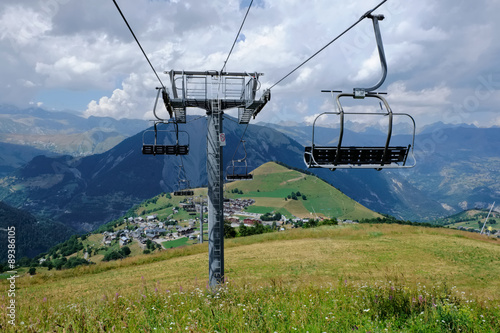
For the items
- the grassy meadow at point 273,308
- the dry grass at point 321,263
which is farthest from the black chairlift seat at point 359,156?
the dry grass at point 321,263

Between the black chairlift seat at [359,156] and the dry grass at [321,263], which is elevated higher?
the black chairlift seat at [359,156]

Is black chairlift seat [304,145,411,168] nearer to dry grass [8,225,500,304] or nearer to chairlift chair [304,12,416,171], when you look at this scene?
chairlift chair [304,12,416,171]

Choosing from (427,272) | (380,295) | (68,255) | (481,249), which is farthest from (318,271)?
(68,255)

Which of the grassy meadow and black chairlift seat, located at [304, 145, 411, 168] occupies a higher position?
black chairlift seat, located at [304, 145, 411, 168]

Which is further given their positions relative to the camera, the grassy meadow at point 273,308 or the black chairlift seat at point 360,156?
the black chairlift seat at point 360,156

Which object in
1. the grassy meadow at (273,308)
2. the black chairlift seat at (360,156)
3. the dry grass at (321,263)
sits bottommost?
the dry grass at (321,263)

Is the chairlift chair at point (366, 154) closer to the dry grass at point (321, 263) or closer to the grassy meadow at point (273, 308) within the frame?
the grassy meadow at point (273, 308)

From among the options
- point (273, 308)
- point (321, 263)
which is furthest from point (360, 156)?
point (321, 263)

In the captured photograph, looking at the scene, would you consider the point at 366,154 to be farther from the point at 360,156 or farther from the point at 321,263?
the point at 321,263

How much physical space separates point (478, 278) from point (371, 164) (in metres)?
23.5

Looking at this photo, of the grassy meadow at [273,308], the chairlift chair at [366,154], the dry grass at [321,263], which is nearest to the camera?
the grassy meadow at [273,308]

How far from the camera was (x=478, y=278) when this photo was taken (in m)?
23.5

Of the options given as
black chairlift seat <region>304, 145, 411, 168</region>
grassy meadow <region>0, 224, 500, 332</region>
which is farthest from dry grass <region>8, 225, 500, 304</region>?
black chairlift seat <region>304, 145, 411, 168</region>

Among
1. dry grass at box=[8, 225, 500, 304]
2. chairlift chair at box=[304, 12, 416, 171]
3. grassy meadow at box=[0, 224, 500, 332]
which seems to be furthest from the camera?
dry grass at box=[8, 225, 500, 304]
